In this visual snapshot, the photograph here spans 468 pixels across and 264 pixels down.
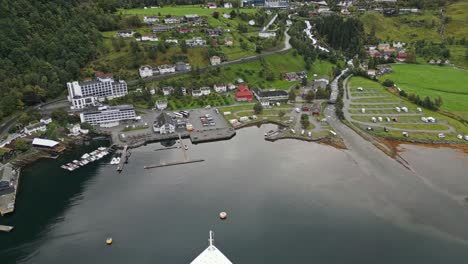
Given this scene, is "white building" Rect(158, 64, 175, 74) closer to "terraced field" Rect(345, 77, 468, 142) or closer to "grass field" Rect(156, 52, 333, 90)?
"grass field" Rect(156, 52, 333, 90)

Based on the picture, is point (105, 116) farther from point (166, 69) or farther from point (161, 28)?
point (161, 28)

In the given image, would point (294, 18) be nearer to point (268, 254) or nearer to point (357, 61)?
point (357, 61)

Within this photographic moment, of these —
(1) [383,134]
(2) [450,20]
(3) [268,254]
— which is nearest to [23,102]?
(3) [268,254]

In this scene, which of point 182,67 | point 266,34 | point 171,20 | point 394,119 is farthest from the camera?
point 171,20

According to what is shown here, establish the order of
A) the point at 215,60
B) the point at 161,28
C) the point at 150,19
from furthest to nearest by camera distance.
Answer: the point at 150,19, the point at 161,28, the point at 215,60

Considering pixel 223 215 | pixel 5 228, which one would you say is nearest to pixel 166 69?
pixel 223 215

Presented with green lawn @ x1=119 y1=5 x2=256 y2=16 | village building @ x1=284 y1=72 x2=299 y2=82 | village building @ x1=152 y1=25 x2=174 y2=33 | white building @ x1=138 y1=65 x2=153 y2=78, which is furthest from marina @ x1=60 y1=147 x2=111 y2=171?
green lawn @ x1=119 y1=5 x2=256 y2=16
